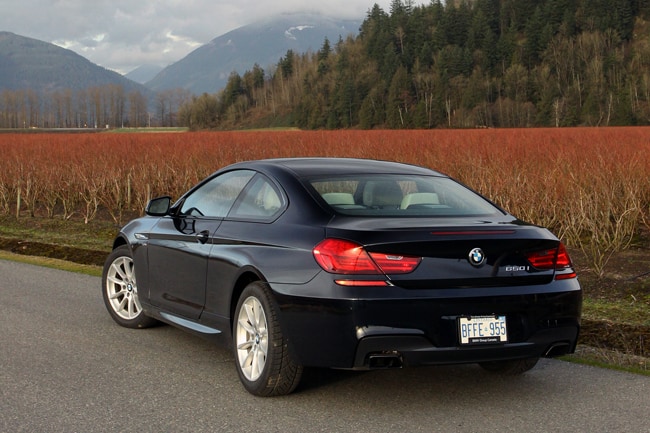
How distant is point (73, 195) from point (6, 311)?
13710mm

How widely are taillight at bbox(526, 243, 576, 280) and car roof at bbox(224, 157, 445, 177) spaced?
1302 mm

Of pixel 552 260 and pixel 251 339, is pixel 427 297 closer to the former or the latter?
pixel 552 260

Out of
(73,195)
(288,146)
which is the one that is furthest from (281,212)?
(288,146)

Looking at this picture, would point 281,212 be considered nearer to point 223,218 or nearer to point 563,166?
point 223,218

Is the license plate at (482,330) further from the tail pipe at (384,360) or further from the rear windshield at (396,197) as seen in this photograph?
the rear windshield at (396,197)

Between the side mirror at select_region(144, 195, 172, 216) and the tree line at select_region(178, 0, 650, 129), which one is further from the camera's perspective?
the tree line at select_region(178, 0, 650, 129)

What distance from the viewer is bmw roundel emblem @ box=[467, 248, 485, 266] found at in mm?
5199

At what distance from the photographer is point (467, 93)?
125125 millimetres

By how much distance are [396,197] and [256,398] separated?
5.12ft

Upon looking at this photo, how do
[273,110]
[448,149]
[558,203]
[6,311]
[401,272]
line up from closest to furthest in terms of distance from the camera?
[401,272]
[6,311]
[558,203]
[448,149]
[273,110]

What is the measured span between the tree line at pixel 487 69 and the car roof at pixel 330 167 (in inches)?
3967

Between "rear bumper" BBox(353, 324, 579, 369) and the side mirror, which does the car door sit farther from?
"rear bumper" BBox(353, 324, 579, 369)

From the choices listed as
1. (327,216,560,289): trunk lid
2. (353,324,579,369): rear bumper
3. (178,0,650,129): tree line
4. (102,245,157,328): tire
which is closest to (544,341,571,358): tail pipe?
(353,324,579,369): rear bumper

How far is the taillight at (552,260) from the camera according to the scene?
5.44 meters
